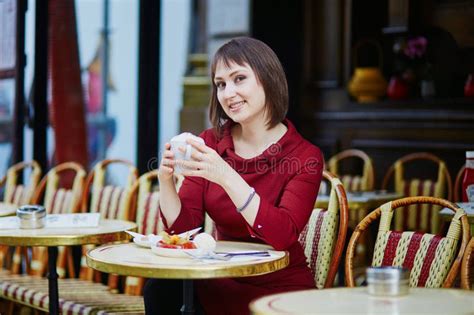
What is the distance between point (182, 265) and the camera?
7.52ft

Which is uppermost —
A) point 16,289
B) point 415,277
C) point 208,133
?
point 208,133

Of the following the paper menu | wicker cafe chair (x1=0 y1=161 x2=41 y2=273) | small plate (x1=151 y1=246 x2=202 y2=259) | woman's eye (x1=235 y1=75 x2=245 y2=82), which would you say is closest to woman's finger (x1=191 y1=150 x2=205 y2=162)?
small plate (x1=151 y1=246 x2=202 y2=259)

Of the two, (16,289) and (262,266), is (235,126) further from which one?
(16,289)

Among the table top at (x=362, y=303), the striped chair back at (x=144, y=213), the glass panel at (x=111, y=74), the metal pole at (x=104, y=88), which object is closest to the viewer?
the table top at (x=362, y=303)

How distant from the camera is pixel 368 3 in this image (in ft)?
21.0

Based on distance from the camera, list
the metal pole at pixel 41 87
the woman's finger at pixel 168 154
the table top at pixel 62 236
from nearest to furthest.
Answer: the woman's finger at pixel 168 154, the table top at pixel 62 236, the metal pole at pixel 41 87

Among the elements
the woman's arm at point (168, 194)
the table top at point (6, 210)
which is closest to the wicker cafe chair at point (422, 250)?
the woman's arm at point (168, 194)

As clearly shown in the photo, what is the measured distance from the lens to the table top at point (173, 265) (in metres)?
2.24

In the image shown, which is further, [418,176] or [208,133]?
[418,176]

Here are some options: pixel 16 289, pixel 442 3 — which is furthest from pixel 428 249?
pixel 442 3

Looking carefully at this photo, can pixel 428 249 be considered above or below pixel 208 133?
below

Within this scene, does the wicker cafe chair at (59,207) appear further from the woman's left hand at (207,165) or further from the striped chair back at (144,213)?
the woman's left hand at (207,165)

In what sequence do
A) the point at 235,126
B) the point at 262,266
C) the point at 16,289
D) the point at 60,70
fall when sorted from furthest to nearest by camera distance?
the point at 60,70
the point at 16,289
the point at 235,126
the point at 262,266

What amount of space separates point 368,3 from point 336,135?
3.15 ft
